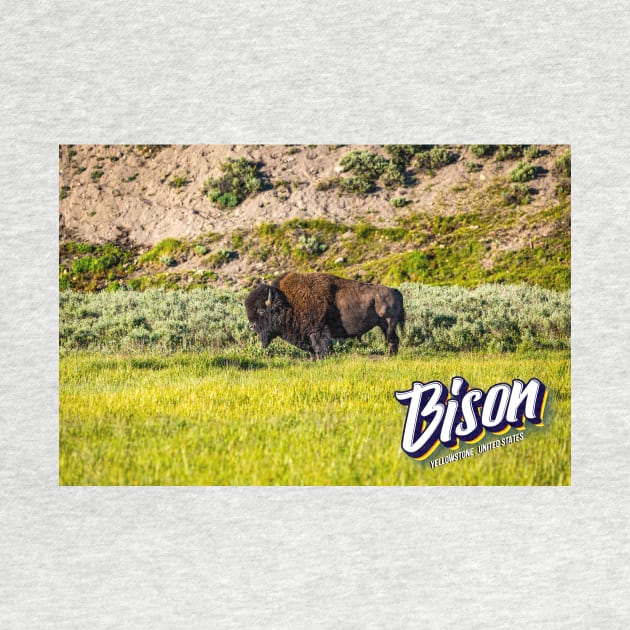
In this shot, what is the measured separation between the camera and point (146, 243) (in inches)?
457

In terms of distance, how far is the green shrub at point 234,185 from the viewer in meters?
11.3

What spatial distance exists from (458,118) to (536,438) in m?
3.38

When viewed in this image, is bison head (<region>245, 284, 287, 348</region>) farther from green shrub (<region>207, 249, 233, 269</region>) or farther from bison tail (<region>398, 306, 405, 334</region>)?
green shrub (<region>207, 249, 233, 269</region>)

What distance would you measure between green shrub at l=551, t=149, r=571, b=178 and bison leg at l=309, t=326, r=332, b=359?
12.8 ft

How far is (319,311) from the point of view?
926 centimetres

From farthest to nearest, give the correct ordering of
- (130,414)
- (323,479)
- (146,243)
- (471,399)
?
(146,243) < (130,414) < (471,399) < (323,479)

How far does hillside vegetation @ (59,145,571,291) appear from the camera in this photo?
10.4 metres

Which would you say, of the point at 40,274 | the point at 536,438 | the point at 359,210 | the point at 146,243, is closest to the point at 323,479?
the point at 536,438

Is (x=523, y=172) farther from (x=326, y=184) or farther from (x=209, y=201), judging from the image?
(x=209, y=201)

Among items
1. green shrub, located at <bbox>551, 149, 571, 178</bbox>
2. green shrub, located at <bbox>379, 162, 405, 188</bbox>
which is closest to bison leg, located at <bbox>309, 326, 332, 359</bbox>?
green shrub, located at <bbox>379, 162, 405, 188</bbox>

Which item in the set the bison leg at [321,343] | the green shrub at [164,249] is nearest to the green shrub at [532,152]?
the bison leg at [321,343]

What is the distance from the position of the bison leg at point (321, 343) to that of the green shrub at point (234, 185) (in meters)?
3.66

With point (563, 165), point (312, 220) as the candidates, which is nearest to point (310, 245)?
point (312, 220)

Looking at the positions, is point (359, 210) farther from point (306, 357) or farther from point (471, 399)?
point (471, 399)
